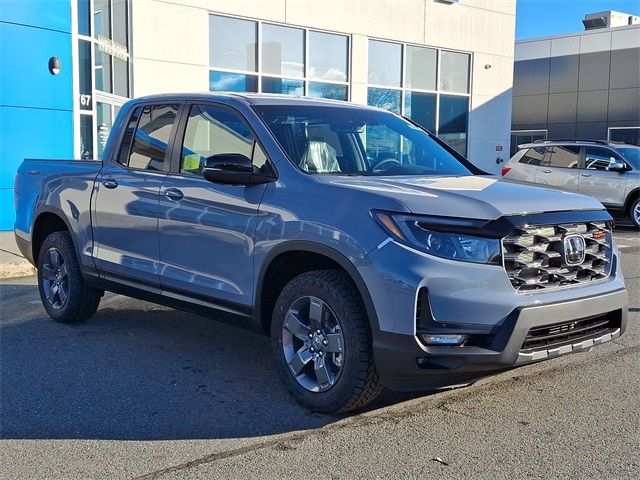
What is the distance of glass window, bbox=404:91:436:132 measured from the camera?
1955cm

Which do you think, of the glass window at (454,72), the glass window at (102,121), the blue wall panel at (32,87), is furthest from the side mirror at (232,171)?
the glass window at (454,72)

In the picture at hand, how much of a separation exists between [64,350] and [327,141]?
2.63m

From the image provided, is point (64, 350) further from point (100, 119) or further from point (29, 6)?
point (100, 119)

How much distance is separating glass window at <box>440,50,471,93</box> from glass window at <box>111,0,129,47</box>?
366 inches

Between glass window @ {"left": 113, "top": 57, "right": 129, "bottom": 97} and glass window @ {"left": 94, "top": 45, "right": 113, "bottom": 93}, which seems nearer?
glass window @ {"left": 94, "top": 45, "right": 113, "bottom": 93}

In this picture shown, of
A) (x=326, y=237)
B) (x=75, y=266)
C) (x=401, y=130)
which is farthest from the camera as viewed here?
(x=75, y=266)

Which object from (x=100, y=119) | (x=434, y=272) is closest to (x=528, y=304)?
(x=434, y=272)

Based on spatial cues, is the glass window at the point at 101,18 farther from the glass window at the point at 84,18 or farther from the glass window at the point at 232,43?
the glass window at the point at 232,43

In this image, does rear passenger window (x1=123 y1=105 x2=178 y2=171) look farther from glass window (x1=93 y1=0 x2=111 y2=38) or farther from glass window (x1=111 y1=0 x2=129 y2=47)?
glass window (x1=111 y1=0 x2=129 y2=47)

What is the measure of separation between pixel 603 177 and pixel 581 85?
61.1ft

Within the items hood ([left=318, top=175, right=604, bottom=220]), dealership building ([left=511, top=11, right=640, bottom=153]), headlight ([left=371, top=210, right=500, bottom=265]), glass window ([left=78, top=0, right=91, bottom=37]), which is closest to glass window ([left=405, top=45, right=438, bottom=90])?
glass window ([left=78, top=0, right=91, bottom=37])

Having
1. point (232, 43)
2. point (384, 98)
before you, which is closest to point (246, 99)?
point (232, 43)

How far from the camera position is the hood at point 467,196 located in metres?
A: 3.89

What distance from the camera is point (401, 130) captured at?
18.5 ft
